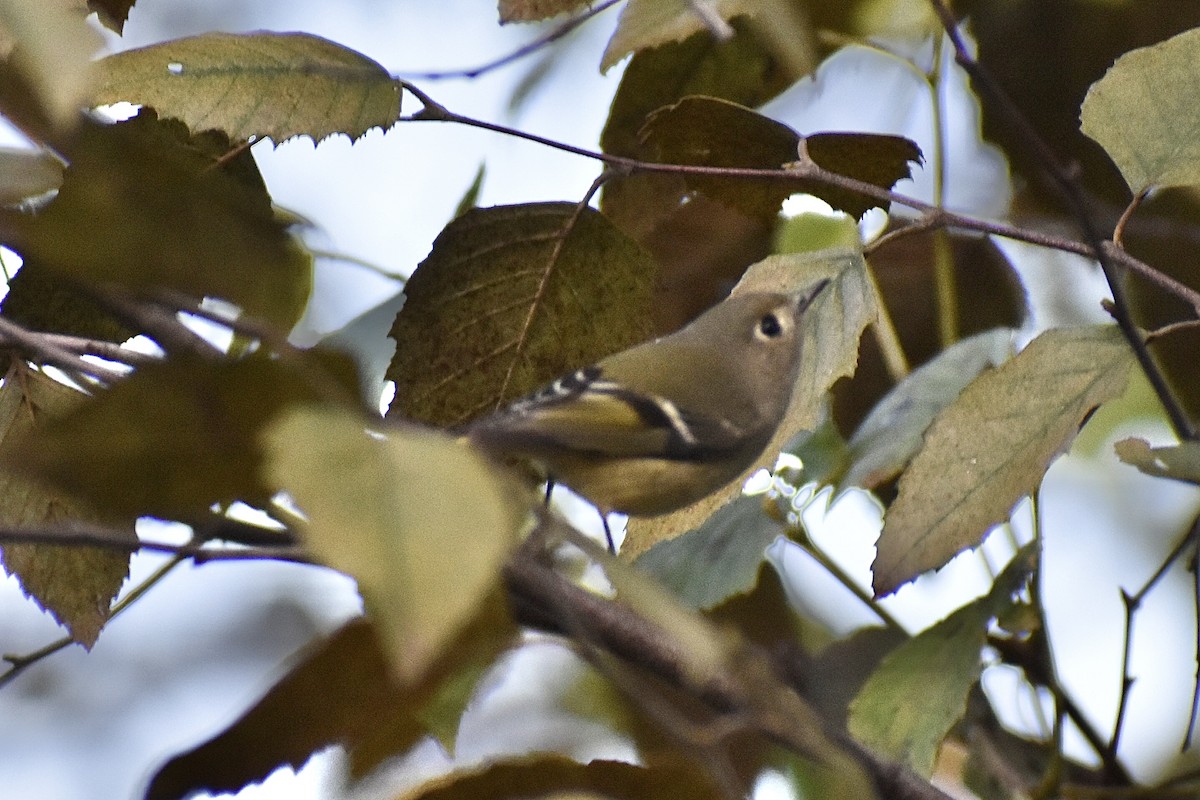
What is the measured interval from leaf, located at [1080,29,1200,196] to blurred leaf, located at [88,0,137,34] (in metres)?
0.58

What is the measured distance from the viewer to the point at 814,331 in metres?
0.79

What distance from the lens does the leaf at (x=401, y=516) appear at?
284 millimetres

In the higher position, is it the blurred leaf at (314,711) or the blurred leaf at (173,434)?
the blurred leaf at (173,434)

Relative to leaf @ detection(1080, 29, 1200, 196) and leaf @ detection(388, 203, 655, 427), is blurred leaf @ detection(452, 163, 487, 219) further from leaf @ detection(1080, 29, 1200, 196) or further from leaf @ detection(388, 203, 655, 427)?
leaf @ detection(1080, 29, 1200, 196)

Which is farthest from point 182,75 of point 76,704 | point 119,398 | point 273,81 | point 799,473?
point 76,704

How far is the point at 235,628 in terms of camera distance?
68.7 inches

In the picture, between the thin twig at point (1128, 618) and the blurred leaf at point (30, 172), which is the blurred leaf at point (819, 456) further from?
the blurred leaf at point (30, 172)

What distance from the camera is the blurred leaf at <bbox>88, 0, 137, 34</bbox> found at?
786 mm

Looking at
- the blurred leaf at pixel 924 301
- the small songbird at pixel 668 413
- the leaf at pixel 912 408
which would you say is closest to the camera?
the small songbird at pixel 668 413

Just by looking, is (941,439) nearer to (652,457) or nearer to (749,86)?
(652,457)

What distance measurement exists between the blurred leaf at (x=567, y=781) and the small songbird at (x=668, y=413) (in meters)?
0.22

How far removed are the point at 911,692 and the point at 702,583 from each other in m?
0.16

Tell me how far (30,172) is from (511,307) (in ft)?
0.94

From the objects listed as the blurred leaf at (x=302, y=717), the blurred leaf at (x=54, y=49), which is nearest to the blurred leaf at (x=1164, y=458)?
the blurred leaf at (x=302, y=717)
